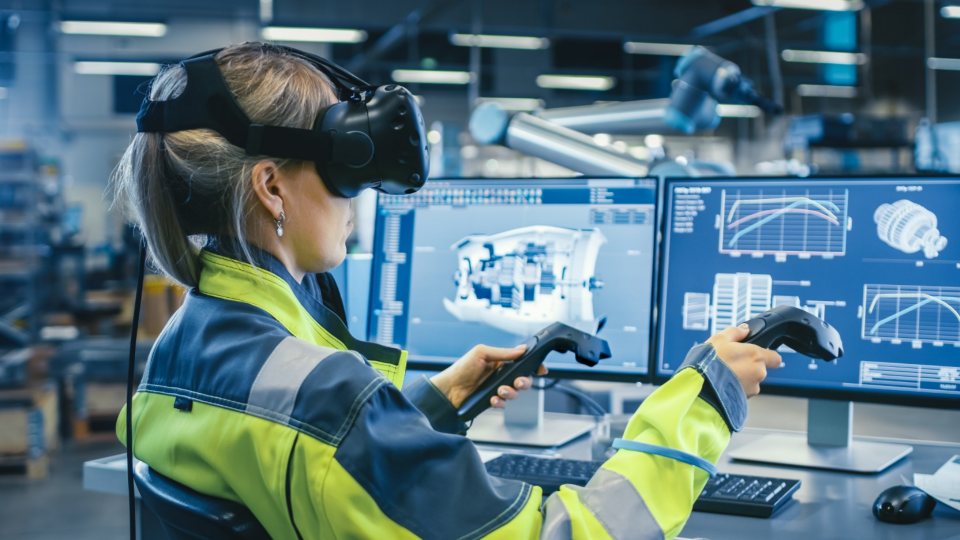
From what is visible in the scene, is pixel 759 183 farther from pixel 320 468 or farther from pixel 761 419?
pixel 320 468

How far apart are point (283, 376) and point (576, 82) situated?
11325 millimetres

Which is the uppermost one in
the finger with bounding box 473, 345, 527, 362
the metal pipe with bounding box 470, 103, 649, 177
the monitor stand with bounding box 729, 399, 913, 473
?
the metal pipe with bounding box 470, 103, 649, 177

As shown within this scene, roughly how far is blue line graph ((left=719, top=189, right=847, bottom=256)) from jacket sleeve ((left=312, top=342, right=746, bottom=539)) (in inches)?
19.9

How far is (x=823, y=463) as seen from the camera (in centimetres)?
128

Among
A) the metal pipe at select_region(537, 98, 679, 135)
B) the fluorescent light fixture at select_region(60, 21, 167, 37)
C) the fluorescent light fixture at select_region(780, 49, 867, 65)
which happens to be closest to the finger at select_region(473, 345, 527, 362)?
the metal pipe at select_region(537, 98, 679, 135)

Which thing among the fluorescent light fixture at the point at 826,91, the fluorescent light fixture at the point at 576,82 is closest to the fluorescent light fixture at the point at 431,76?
the fluorescent light fixture at the point at 576,82

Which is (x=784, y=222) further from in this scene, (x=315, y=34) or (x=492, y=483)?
(x=315, y=34)

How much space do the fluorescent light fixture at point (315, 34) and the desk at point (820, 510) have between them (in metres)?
7.74

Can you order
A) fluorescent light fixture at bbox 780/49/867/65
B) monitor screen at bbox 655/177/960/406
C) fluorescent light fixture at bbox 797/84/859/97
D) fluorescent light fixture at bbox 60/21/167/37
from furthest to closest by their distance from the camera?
fluorescent light fixture at bbox 797/84/859/97 → fluorescent light fixture at bbox 780/49/867/65 → fluorescent light fixture at bbox 60/21/167/37 → monitor screen at bbox 655/177/960/406

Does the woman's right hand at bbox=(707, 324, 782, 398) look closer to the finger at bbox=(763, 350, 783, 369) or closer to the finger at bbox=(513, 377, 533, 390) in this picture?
the finger at bbox=(763, 350, 783, 369)

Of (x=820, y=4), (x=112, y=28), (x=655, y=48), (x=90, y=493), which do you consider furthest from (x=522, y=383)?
(x=655, y=48)

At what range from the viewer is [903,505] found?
1.01 metres

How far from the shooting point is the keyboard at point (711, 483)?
3.42ft

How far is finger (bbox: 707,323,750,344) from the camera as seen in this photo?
0.92 m
